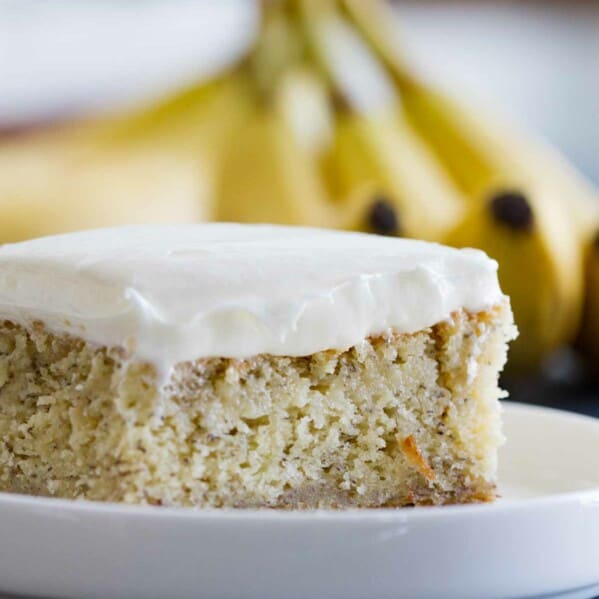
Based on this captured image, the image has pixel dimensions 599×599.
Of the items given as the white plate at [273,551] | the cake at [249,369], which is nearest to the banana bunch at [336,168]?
the cake at [249,369]

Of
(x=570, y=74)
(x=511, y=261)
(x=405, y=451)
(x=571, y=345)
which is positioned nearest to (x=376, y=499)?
(x=405, y=451)

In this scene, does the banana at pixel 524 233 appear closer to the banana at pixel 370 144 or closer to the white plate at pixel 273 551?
the banana at pixel 370 144

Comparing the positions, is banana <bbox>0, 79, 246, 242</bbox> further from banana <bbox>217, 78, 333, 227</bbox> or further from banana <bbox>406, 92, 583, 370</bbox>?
banana <bbox>406, 92, 583, 370</bbox>

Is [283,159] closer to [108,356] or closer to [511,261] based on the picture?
[511,261]

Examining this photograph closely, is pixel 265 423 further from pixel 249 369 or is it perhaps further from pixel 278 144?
pixel 278 144

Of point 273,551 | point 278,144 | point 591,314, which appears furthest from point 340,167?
point 273,551
